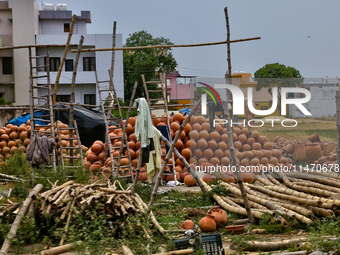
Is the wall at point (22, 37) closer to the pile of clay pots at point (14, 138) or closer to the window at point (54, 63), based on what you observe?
the window at point (54, 63)

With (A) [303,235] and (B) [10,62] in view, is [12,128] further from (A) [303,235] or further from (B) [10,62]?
(B) [10,62]

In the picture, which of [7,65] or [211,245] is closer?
[211,245]

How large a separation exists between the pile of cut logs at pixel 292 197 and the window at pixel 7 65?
85.8ft

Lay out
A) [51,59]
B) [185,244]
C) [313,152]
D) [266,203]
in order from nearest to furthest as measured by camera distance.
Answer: [185,244], [266,203], [313,152], [51,59]

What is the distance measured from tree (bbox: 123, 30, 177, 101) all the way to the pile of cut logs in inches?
A: 1081

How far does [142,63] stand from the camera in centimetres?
3881

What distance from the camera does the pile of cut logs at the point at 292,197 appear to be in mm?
6629

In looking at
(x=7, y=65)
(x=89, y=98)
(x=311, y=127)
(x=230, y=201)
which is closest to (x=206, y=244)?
(x=230, y=201)

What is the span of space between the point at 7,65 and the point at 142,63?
1266 cm

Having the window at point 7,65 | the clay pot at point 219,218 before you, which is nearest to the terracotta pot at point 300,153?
the clay pot at point 219,218

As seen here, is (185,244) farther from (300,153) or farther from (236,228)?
(300,153)

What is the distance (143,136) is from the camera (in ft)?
25.4

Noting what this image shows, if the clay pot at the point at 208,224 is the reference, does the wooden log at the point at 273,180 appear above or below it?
above

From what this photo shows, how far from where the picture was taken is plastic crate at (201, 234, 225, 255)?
15.7 feet
